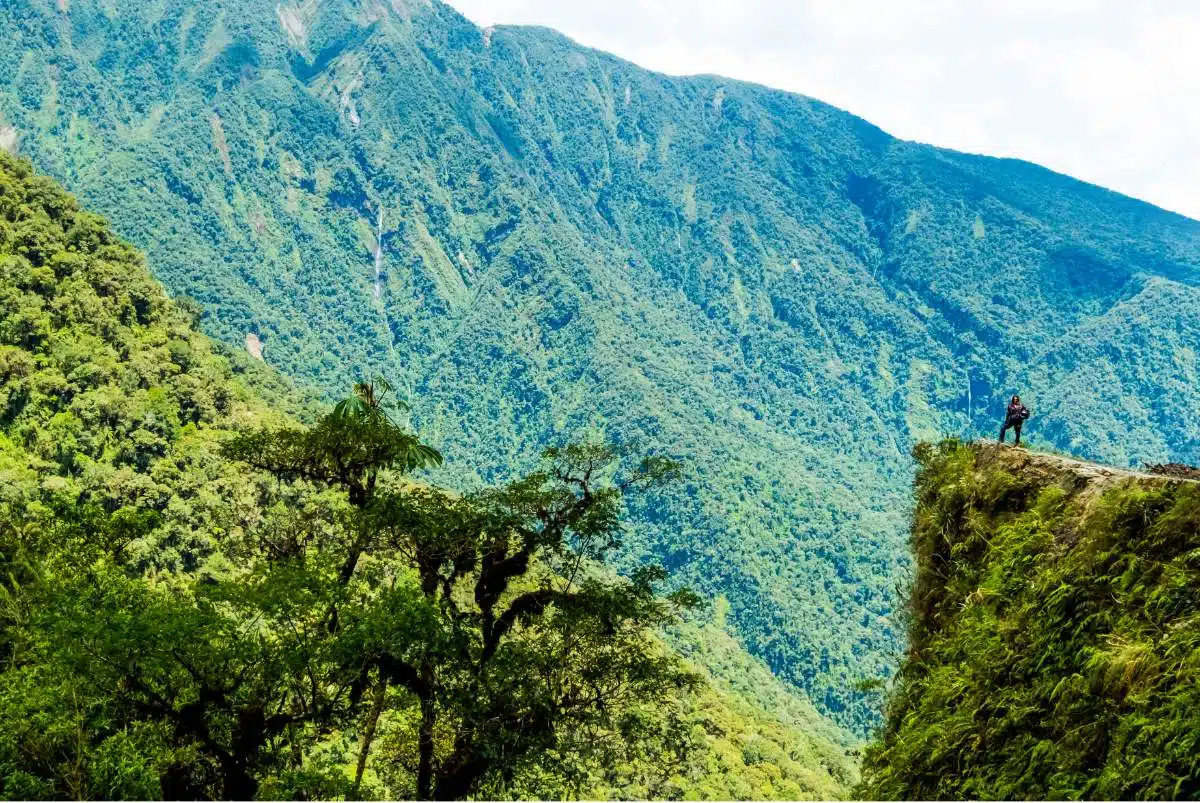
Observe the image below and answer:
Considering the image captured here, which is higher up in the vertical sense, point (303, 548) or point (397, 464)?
point (397, 464)

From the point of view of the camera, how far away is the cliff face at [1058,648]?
5863 millimetres

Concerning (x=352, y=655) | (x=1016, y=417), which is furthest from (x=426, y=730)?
(x=1016, y=417)

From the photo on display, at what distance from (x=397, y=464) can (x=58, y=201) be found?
67263 millimetres

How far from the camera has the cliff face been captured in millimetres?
5863

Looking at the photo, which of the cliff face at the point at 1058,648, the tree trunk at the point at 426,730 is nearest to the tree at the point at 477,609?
the tree trunk at the point at 426,730

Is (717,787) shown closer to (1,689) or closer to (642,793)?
(642,793)

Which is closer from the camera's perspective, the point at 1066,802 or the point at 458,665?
the point at 1066,802

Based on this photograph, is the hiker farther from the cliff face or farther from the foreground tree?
the foreground tree

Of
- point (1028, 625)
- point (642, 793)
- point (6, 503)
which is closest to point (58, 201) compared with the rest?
point (6, 503)

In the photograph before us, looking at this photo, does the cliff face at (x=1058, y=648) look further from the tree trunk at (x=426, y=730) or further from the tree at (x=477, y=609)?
the tree trunk at (x=426, y=730)

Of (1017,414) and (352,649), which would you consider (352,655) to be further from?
(1017,414)

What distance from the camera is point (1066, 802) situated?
19.7 feet

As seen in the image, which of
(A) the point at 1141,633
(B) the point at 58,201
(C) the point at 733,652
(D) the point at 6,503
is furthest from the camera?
(C) the point at 733,652

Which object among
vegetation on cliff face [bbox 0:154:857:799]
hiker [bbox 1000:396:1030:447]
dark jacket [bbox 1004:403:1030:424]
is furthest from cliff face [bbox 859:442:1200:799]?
vegetation on cliff face [bbox 0:154:857:799]
